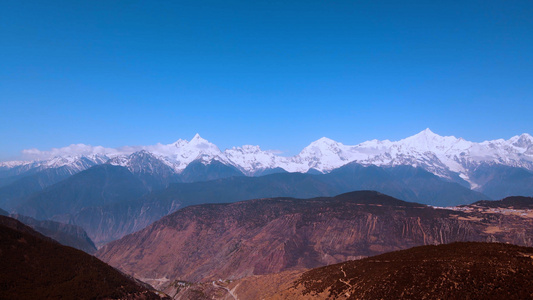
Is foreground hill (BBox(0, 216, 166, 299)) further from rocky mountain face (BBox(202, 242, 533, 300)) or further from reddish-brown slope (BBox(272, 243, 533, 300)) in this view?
reddish-brown slope (BBox(272, 243, 533, 300))

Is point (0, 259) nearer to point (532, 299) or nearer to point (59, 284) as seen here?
point (59, 284)

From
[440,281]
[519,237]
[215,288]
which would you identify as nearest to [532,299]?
[440,281]

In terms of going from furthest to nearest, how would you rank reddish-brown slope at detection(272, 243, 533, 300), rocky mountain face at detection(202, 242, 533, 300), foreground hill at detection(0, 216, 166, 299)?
foreground hill at detection(0, 216, 166, 299), rocky mountain face at detection(202, 242, 533, 300), reddish-brown slope at detection(272, 243, 533, 300)

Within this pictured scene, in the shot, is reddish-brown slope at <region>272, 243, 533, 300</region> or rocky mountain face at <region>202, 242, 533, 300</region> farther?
rocky mountain face at <region>202, 242, 533, 300</region>

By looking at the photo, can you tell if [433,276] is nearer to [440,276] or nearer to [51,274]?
[440,276]

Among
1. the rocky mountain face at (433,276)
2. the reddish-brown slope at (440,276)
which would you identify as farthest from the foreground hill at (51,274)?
the reddish-brown slope at (440,276)

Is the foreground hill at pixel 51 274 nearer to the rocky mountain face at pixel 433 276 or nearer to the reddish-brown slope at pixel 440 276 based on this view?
the rocky mountain face at pixel 433 276

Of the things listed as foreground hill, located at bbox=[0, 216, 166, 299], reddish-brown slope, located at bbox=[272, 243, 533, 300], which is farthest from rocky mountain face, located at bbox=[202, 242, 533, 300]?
foreground hill, located at bbox=[0, 216, 166, 299]

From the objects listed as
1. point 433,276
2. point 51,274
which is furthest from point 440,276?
point 51,274
